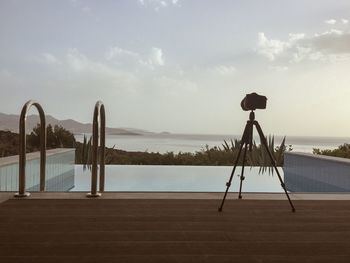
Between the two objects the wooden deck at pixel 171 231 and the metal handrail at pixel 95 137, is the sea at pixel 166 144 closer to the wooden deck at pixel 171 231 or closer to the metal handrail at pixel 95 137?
the metal handrail at pixel 95 137

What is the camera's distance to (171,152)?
13.2 m

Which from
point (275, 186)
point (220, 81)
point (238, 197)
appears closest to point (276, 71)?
point (220, 81)

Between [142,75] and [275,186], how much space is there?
12.1 metres

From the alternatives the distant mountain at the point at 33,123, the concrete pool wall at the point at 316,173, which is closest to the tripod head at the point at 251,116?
the distant mountain at the point at 33,123

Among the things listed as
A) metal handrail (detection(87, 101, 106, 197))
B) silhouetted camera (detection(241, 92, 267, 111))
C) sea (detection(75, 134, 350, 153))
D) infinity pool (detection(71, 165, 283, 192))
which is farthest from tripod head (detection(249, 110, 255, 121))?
sea (detection(75, 134, 350, 153))

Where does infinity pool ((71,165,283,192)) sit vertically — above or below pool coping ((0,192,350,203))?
below

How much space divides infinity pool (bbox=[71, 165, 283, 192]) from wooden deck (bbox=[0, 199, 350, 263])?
409cm

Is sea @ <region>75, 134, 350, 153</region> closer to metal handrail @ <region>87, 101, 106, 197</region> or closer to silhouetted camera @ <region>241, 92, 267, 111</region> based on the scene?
metal handrail @ <region>87, 101, 106, 197</region>

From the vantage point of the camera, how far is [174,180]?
906 cm

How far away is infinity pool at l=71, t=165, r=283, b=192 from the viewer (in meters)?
8.46

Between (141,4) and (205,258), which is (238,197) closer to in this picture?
(205,258)

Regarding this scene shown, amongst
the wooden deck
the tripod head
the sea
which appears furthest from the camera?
the sea

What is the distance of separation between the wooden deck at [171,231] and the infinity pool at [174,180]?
4.09 meters

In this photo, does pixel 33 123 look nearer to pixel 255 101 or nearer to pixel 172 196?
pixel 172 196
